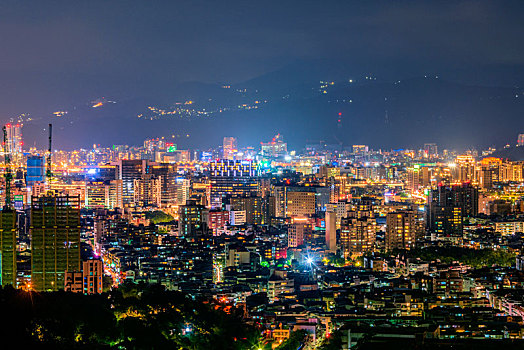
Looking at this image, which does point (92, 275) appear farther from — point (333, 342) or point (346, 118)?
point (346, 118)

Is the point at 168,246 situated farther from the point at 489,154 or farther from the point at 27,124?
the point at 489,154

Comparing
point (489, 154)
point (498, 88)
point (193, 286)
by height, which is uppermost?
point (498, 88)

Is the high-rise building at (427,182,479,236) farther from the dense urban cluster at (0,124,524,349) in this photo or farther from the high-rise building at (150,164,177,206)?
the high-rise building at (150,164,177,206)

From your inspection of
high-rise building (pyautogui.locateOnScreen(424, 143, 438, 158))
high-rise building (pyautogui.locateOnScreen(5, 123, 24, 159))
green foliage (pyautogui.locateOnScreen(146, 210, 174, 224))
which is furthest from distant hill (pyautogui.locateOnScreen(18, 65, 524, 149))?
green foliage (pyautogui.locateOnScreen(146, 210, 174, 224))

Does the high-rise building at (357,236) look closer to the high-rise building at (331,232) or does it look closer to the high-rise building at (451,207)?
the high-rise building at (331,232)

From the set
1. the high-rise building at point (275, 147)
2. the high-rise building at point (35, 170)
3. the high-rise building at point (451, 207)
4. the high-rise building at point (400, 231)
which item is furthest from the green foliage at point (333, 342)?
the high-rise building at point (275, 147)

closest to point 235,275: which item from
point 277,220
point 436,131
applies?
point 277,220

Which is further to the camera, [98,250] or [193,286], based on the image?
[98,250]
